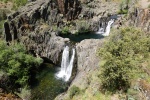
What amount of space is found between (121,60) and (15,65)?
82.4 feet

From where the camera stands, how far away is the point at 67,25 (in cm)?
7100

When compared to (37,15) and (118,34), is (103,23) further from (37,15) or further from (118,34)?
(118,34)

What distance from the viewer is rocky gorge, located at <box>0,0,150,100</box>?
1574 inches

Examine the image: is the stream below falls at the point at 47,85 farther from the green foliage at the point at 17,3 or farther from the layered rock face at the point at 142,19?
the green foliage at the point at 17,3

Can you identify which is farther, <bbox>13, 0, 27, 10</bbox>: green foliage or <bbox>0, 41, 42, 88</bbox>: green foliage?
<bbox>13, 0, 27, 10</bbox>: green foliage

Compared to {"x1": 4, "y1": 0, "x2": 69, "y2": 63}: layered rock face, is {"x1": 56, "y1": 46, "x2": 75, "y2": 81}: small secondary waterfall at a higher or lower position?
lower

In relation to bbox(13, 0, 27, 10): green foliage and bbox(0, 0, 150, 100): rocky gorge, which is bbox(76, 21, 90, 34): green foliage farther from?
bbox(13, 0, 27, 10): green foliage

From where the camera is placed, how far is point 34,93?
41062 millimetres

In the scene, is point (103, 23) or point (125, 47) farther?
point (103, 23)

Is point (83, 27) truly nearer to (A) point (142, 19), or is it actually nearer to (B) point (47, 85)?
(A) point (142, 19)

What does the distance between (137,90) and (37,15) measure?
47.1 meters

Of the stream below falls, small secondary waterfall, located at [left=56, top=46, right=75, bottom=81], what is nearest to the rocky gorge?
small secondary waterfall, located at [left=56, top=46, right=75, bottom=81]

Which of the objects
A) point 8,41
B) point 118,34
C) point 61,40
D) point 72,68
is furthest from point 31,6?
point 118,34

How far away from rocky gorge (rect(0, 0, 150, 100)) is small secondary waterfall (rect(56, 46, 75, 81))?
1385mm
